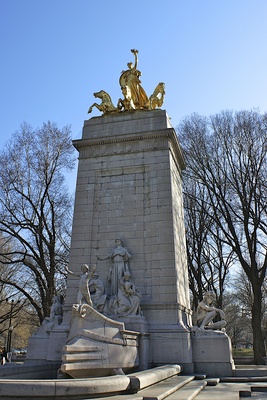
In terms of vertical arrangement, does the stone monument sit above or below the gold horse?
below

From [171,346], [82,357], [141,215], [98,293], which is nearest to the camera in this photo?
[82,357]

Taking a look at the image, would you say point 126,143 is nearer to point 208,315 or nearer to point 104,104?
point 104,104

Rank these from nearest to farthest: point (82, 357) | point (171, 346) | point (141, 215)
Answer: point (82, 357) → point (171, 346) → point (141, 215)

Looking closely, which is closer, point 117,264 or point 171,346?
point 171,346

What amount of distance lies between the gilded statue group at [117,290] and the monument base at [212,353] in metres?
2.34

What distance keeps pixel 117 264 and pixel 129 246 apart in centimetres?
92

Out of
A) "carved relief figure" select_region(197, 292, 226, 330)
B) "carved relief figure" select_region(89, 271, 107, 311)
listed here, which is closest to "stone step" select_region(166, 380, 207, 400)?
"carved relief figure" select_region(197, 292, 226, 330)

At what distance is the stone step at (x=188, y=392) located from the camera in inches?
258

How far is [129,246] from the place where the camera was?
12.8 meters

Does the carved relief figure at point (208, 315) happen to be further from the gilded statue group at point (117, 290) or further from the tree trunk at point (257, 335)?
the tree trunk at point (257, 335)

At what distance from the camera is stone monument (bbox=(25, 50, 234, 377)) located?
33.0 ft

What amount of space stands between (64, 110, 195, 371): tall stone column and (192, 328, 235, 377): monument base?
1.55 ft

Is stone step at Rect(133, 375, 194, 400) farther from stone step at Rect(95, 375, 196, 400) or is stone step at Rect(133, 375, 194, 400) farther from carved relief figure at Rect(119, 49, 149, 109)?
carved relief figure at Rect(119, 49, 149, 109)

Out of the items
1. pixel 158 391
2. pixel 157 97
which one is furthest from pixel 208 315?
pixel 157 97
